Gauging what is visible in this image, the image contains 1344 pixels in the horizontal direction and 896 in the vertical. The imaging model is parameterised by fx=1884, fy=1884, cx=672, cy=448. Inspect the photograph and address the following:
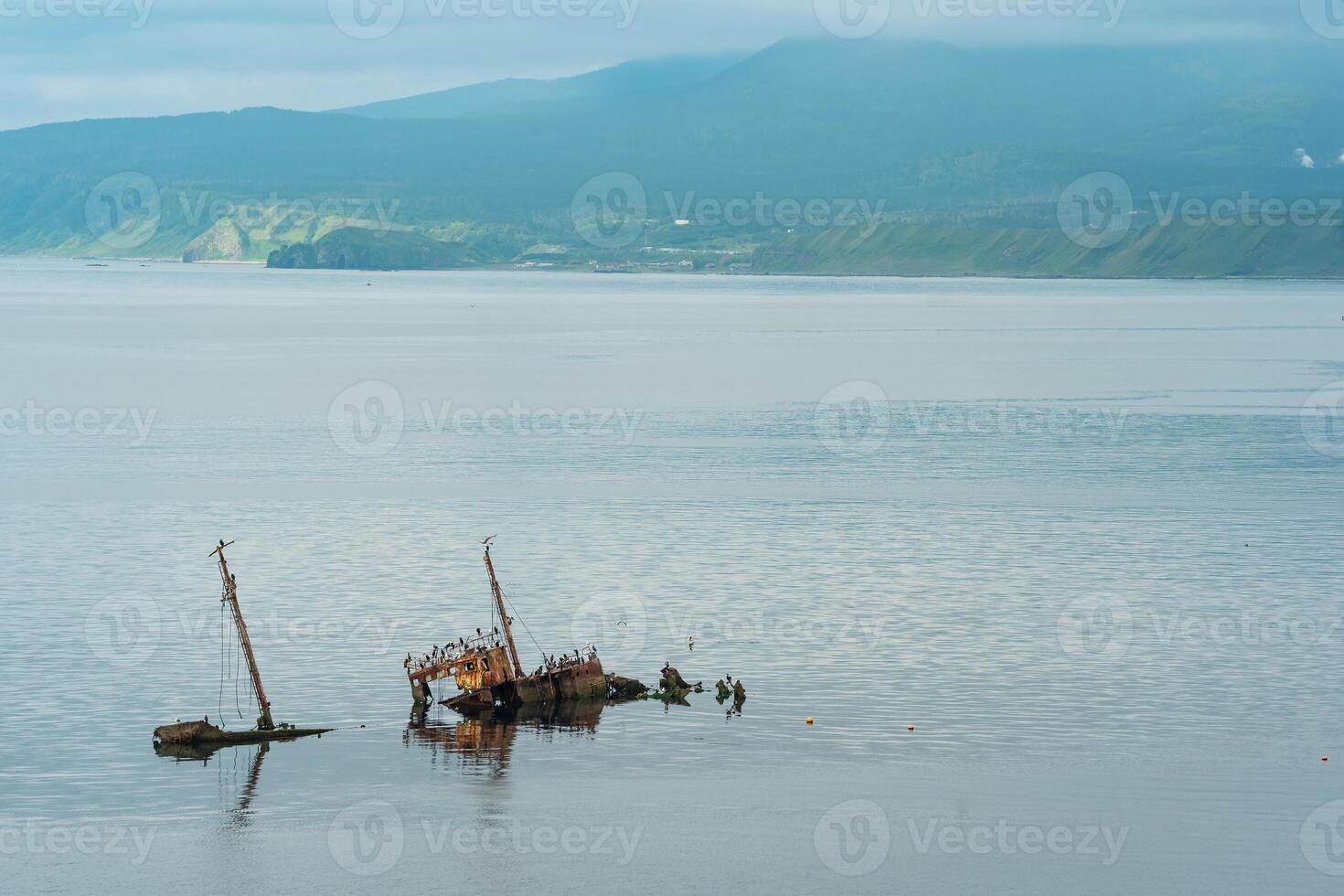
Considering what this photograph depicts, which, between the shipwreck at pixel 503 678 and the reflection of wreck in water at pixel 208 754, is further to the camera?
the shipwreck at pixel 503 678

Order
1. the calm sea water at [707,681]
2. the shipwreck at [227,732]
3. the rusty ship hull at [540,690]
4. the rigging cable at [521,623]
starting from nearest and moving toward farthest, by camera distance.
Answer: the calm sea water at [707,681]
the shipwreck at [227,732]
the rusty ship hull at [540,690]
the rigging cable at [521,623]

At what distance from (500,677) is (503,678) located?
0.45 ft

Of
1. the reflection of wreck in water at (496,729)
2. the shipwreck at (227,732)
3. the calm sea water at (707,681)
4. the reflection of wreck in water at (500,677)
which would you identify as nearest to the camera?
the calm sea water at (707,681)

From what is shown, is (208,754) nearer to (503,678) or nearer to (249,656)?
(249,656)

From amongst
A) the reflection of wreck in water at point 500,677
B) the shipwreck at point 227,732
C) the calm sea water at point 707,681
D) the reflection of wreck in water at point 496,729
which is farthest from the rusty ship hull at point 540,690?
the shipwreck at point 227,732

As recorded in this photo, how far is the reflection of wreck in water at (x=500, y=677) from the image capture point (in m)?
81.2

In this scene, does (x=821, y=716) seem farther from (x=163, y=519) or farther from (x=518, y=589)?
(x=163, y=519)

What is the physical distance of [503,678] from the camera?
8169cm

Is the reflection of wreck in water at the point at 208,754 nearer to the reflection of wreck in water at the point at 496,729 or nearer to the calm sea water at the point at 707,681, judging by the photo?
the calm sea water at the point at 707,681

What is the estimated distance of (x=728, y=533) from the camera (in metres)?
126

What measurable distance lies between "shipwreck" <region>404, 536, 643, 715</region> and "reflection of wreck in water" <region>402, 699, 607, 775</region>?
1.57 feet

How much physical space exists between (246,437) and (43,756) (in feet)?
393

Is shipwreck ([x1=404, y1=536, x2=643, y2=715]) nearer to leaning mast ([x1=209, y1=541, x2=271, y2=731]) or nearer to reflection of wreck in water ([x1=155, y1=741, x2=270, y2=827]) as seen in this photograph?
leaning mast ([x1=209, y1=541, x2=271, y2=731])

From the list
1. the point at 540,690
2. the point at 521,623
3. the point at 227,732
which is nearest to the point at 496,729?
the point at 540,690
